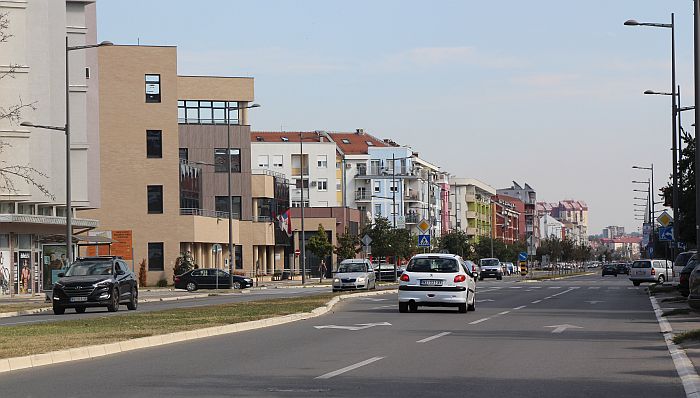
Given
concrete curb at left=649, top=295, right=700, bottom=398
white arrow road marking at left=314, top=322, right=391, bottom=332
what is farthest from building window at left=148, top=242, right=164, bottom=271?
concrete curb at left=649, top=295, right=700, bottom=398

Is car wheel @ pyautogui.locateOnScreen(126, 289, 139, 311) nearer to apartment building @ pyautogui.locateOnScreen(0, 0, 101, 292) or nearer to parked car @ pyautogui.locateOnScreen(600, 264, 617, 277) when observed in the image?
apartment building @ pyautogui.locateOnScreen(0, 0, 101, 292)

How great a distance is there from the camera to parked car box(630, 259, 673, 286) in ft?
227

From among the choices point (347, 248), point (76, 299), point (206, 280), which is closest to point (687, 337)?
point (76, 299)

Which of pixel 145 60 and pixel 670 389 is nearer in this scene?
pixel 670 389

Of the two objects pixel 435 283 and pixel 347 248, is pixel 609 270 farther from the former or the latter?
pixel 435 283

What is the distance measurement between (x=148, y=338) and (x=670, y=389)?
1040 cm

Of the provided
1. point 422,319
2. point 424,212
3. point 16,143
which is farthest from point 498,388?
point 424,212

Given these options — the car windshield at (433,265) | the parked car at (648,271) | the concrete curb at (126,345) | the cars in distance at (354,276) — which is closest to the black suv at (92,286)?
the concrete curb at (126,345)

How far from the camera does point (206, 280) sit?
74562mm

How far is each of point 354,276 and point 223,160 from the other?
4282 centimetres

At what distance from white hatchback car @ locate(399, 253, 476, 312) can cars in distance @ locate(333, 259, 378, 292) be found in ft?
83.2

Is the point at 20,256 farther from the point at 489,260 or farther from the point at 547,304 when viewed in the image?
the point at 489,260

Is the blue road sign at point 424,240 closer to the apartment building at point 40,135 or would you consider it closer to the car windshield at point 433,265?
the apartment building at point 40,135

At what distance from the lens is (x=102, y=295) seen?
3766 centimetres
